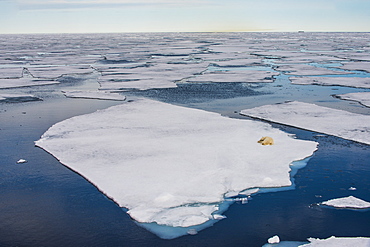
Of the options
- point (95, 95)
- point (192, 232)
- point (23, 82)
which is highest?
point (23, 82)

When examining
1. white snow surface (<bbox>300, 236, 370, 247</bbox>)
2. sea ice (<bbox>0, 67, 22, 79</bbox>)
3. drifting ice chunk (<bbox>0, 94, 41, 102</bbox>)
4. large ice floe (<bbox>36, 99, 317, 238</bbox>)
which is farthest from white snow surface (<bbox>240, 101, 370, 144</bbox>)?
sea ice (<bbox>0, 67, 22, 79</bbox>)

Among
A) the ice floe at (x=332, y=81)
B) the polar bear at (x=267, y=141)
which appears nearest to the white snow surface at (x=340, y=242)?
the polar bear at (x=267, y=141)

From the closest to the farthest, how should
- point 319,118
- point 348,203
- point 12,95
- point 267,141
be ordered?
point 348,203, point 267,141, point 319,118, point 12,95

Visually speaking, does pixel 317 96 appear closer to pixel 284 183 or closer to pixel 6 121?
pixel 284 183

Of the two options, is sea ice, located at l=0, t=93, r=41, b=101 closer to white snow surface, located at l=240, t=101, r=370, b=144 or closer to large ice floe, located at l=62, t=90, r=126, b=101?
large ice floe, located at l=62, t=90, r=126, b=101

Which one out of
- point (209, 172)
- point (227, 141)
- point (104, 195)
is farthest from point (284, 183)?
point (104, 195)

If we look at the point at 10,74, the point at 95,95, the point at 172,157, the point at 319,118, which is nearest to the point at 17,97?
the point at 95,95

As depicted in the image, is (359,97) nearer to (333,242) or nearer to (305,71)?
(305,71)
